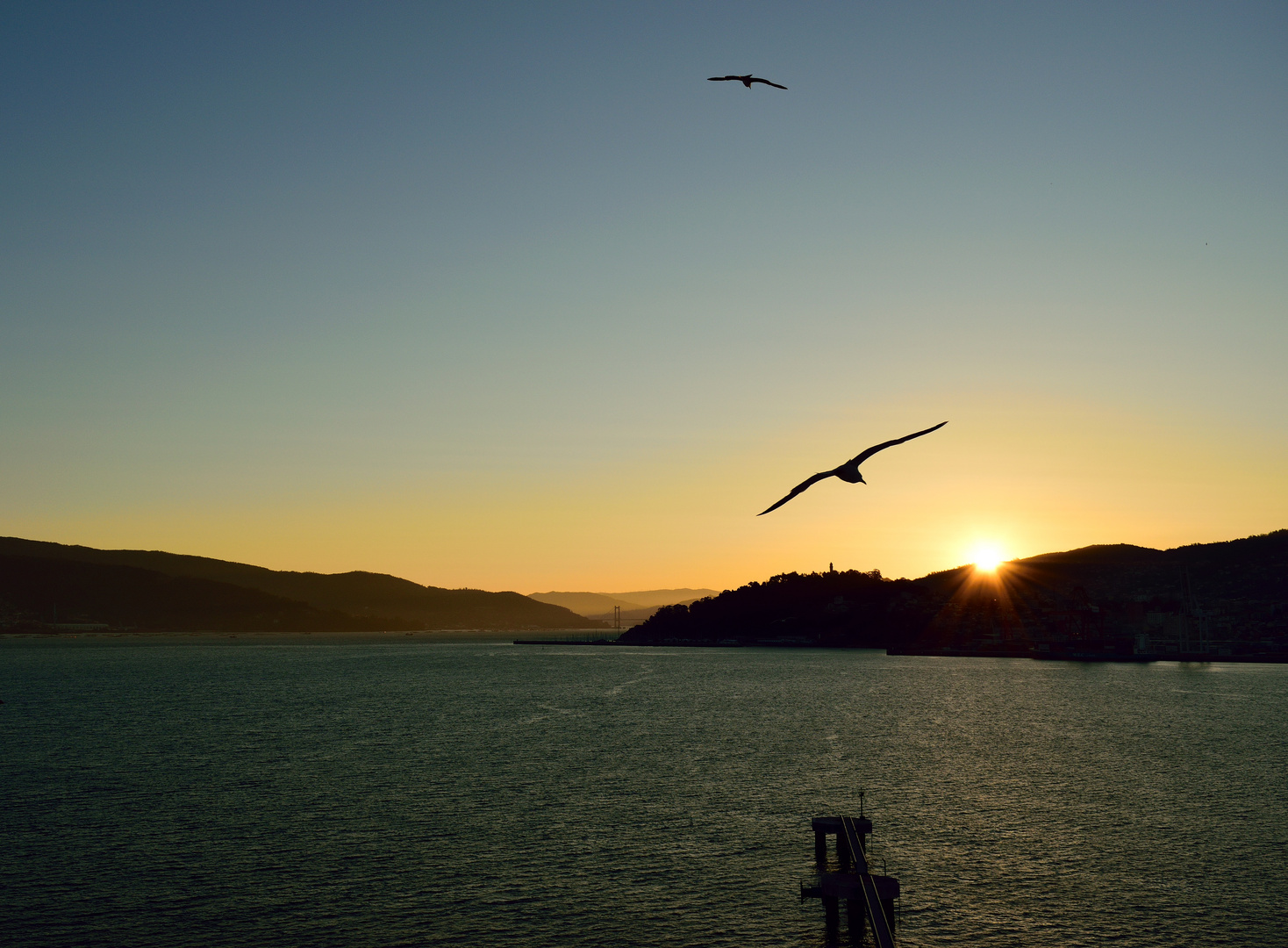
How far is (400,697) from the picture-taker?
138 m

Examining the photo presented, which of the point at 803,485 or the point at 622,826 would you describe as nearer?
the point at 803,485

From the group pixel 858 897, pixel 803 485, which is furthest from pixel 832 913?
pixel 803 485

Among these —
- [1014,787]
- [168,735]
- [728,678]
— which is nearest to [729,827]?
[1014,787]

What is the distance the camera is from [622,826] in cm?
5281

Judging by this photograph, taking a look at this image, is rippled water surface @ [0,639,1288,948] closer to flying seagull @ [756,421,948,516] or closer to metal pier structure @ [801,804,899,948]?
metal pier structure @ [801,804,899,948]

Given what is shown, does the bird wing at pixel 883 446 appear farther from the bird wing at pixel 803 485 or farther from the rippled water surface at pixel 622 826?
the rippled water surface at pixel 622 826

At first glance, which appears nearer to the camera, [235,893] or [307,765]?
[235,893]

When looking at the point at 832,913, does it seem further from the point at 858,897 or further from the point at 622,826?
the point at 622,826

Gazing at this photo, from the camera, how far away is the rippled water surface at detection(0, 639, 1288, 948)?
1480 inches

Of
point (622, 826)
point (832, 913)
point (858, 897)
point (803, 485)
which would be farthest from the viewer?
point (622, 826)

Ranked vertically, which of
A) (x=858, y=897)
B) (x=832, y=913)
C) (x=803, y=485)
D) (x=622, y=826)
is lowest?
(x=622, y=826)

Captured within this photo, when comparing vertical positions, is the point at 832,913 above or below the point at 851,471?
below

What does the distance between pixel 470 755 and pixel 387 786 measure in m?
14.4

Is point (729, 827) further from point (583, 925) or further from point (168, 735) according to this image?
point (168, 735)
